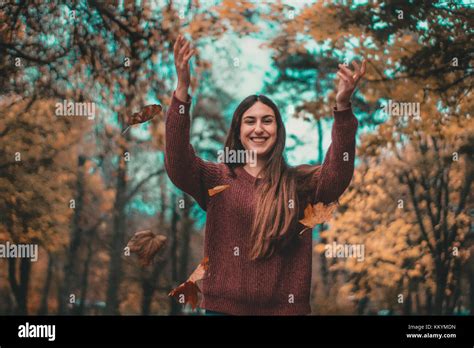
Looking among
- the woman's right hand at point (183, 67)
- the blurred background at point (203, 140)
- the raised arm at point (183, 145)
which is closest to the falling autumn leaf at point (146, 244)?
the blurred background at point (203, 140)

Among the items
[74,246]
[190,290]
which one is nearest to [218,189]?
[190,290]

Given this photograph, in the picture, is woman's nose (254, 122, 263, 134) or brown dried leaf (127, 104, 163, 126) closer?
woman's nose (254, 122, 263, 134)

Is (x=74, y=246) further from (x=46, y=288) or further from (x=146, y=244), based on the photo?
(x=146, y=244)

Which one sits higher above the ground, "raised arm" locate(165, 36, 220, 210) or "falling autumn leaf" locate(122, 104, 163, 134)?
"falling autumn leaf" locate(122, 104, 163, 134)

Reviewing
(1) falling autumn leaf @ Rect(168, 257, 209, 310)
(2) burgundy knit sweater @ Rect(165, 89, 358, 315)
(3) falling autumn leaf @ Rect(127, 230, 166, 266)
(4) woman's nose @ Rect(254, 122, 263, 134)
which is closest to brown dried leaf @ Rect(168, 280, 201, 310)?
(1) falling autumn leaf @ Rect(168, 257, 209, 310)

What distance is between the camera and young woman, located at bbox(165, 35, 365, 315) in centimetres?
434

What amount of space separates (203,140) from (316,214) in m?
1.20

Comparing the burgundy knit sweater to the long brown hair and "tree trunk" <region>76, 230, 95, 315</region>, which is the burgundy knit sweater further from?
"tree trunk" <region>76, 230, 95, 315</region>

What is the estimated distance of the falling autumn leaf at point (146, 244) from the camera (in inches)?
210

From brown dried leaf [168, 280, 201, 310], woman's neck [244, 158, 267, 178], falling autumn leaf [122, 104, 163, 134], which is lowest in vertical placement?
brown dried leaf [168, 280, 201, 310]

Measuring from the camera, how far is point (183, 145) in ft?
14.3

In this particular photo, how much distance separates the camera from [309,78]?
541cm
